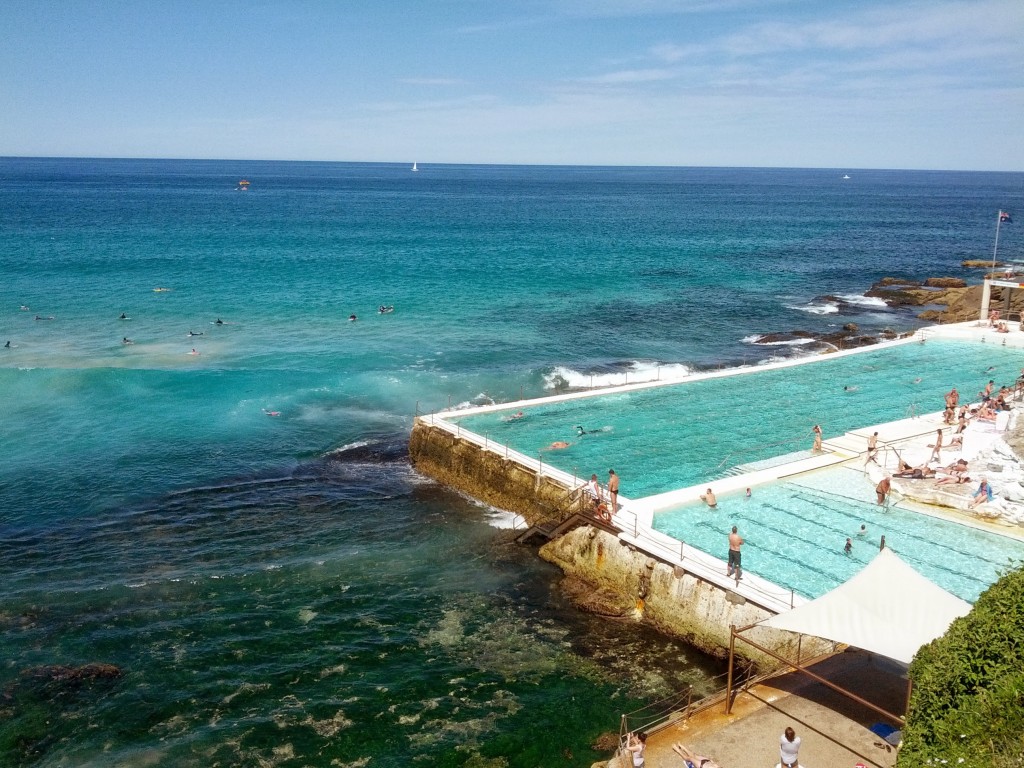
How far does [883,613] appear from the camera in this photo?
43.1 ft

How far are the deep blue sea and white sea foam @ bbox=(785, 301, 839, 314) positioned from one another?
1.15 feet

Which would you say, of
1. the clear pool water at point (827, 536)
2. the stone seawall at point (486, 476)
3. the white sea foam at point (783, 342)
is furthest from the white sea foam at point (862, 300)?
the stone seawall at point (486, 476)

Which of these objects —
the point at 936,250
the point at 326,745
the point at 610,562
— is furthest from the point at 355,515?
the point at 936,250

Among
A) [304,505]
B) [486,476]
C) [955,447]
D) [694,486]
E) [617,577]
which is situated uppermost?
[955,447]

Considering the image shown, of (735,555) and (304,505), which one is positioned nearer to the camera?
(735,555)

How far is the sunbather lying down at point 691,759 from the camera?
11.5 meters

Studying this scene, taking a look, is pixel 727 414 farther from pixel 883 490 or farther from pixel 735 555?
pixel 735 555

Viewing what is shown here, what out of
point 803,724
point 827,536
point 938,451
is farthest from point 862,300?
point 803,724

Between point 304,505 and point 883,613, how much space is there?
17761mm

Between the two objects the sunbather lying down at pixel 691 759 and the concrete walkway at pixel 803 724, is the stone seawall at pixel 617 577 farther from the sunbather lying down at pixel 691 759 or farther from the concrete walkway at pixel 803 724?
the sunbather lying down at pixel 691 759

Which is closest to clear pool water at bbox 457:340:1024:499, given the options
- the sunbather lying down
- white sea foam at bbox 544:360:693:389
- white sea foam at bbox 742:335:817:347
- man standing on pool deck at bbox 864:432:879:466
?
man standing on pool deck at bbox 864:432:879:466

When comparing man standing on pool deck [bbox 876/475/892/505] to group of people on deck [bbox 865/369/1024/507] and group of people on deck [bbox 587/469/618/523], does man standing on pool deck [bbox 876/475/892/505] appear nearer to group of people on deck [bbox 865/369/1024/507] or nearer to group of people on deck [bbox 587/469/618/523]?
group of people on deck [bbox 865/369/1024/507]

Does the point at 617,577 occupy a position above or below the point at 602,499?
below

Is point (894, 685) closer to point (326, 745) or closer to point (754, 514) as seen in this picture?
point (754, 514)
